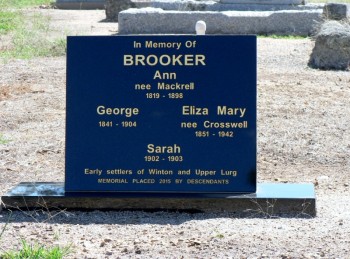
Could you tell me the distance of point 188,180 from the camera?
5.91 meters

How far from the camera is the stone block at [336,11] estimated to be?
1520 cm

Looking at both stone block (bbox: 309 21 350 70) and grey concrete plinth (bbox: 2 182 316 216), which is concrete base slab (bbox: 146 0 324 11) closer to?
stone block (bbox: 309 21 350 70)

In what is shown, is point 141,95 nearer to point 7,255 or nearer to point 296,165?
point 7,255

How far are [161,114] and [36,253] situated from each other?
153 cm

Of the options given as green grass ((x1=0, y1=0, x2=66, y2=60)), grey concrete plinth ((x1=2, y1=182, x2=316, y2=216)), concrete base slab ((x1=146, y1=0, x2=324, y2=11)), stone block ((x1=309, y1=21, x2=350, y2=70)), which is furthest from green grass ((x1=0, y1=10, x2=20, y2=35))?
grey concrete plinth ((x1=2, y1=182, x2=316, y2=216))

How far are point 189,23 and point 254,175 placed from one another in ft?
34.9

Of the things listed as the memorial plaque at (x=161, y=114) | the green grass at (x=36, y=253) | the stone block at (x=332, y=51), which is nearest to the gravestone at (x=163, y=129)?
the memorial plaque at (x=161, y=114)

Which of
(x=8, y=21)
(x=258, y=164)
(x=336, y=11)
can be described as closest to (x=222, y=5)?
(x=336, y=11)

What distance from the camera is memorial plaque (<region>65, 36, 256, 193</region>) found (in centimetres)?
585

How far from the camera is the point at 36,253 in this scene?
475cm

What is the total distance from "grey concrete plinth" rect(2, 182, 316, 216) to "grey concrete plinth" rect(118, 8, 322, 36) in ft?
34.5

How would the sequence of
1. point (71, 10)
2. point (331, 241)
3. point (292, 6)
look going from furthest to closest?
point (71, 10)
point (292, 6)
point (331, 241)

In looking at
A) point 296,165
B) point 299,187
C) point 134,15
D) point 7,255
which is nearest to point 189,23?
point 134,15

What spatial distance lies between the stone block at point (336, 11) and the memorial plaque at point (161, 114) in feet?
32.1
